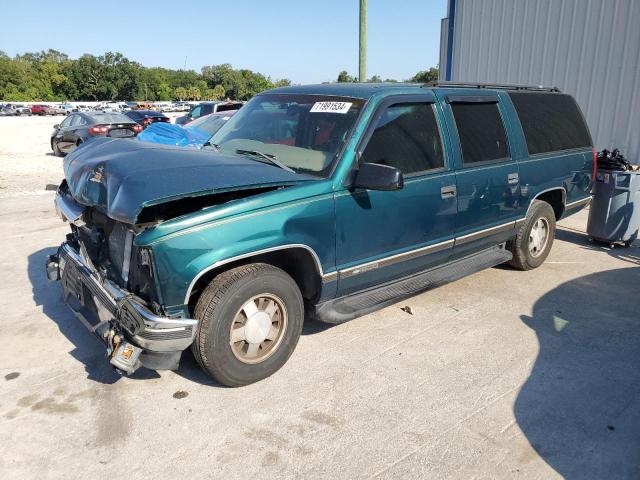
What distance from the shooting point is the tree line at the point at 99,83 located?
87.4 m

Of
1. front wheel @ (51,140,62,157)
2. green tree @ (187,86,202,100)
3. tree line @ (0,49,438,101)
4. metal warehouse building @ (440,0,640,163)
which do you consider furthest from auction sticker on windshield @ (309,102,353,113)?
green tree @ (187,86,202,100)

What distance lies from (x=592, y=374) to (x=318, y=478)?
219cm

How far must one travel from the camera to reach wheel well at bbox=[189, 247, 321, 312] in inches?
134

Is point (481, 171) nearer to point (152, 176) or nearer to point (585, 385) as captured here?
point (585, 385)

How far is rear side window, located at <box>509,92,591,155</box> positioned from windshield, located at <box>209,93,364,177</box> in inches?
86.9

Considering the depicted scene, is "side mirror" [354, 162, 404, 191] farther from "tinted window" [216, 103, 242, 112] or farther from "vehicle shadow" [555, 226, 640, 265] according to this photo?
"tinted window" [216, 103, 242, 112]

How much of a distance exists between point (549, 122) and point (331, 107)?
278 cm

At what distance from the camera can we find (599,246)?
22.7 feet

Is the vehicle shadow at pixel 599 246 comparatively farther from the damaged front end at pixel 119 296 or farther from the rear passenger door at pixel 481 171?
the damaged front end at pixel 119 296

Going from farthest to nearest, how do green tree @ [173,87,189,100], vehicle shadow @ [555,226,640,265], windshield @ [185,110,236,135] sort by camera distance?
green tree @ [173,87,189,100] < windshield @ [185,110,236,135] < vehicle shadow @ [555,226,640,265]

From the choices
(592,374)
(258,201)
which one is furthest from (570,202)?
(258,201)

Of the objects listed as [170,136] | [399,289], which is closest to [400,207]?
[399,289]

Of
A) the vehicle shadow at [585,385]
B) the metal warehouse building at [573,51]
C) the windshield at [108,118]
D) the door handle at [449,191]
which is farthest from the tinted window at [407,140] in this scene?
the windshield at [108,118]

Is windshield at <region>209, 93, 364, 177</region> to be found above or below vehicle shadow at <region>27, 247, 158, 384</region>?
above
